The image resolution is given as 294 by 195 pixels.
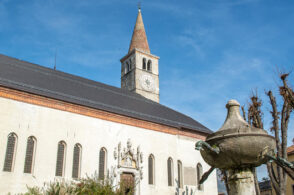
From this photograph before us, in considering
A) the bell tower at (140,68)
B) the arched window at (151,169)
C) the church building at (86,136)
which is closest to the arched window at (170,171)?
the church building at (86,136)

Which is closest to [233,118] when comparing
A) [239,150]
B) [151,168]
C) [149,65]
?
[239,150]

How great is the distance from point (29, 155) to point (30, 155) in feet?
0.18

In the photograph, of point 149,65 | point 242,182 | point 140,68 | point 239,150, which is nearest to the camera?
point 239,150

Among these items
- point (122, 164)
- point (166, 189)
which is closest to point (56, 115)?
point (122, 164)

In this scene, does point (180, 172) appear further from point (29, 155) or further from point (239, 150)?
point (239, 150)

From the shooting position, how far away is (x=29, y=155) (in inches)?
684

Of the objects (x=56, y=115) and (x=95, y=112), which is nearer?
(x=56, y=115)

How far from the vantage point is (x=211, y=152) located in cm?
825

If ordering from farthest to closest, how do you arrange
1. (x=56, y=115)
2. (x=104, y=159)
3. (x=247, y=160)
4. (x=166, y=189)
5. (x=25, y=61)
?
1. (x=25, y=61)
2. (x=166, y=189)
3. (x=104, y=159)
4. (x=56, y=115)
5. (x=247, y=160)

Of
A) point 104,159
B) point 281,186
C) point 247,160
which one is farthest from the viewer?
point 104,159

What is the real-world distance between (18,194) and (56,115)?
5186mm

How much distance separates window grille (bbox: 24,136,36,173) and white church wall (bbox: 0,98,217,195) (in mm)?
238

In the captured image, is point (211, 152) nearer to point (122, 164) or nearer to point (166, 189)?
point (122, 164)

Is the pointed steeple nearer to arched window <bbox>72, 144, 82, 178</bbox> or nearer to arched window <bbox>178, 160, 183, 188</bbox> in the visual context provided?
arched window <bbox>178, 160, 183, 188</bbox>
